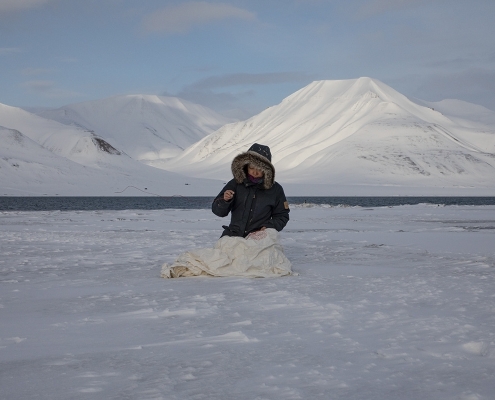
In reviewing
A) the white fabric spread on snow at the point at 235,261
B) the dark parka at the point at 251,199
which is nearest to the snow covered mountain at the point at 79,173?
the dark parka at the point at 251,199

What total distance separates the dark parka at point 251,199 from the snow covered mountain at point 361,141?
8478cm

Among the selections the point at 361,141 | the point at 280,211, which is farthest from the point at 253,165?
the point at 361,141

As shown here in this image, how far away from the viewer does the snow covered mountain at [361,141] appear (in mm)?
112750

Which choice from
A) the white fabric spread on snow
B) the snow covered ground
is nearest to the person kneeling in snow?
the white fabric spread on snow

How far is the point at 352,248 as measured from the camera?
10.9m

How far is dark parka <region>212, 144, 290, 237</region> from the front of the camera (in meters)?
7.45

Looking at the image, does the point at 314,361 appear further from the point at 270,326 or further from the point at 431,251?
the point at 431,251

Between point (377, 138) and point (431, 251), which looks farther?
point (377, 138)

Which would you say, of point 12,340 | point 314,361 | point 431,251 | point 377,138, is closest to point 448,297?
point 314,361

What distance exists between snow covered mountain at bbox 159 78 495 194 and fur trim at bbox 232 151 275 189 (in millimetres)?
84927

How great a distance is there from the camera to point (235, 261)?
23.6 feet

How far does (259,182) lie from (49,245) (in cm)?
565

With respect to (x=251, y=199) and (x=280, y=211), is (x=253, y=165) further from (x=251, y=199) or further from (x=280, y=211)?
(x=280, y=211)

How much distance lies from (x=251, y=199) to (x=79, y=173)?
75716 mm
